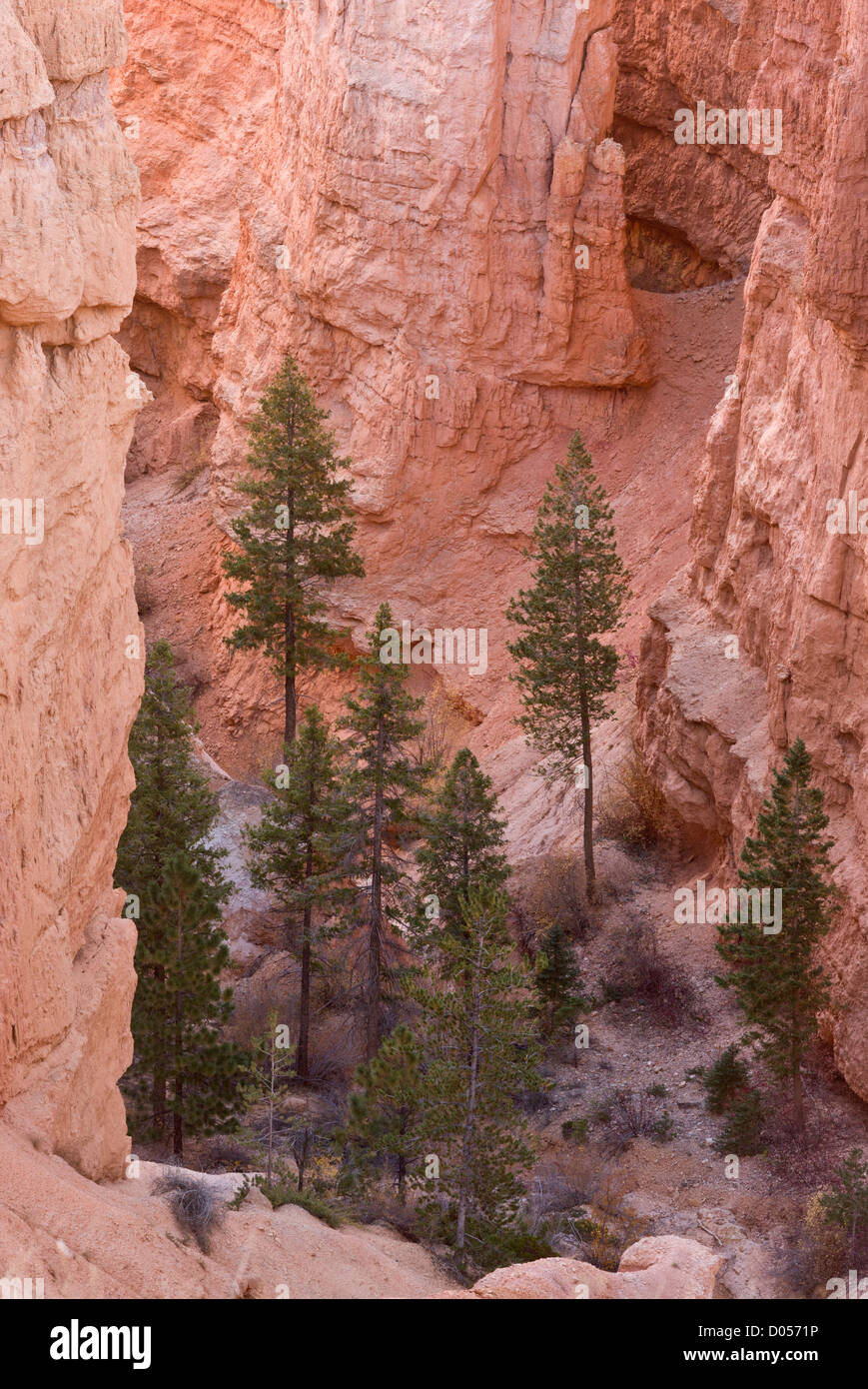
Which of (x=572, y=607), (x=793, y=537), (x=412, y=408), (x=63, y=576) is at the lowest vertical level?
(x=63, y=576)

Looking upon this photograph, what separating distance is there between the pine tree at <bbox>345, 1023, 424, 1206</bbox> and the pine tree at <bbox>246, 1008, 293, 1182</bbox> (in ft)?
3.13

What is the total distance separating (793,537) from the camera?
831 inches

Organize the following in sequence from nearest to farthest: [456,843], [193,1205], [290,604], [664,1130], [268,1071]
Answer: [193,1205] → [664,1130] → [268,1071] → [456,843] → [290,604]

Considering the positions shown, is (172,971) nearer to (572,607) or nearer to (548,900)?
(548,900)

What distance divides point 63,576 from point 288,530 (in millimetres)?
16450

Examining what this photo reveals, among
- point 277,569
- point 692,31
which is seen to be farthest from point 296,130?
point 277,569

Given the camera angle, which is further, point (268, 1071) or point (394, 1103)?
point (268, 1071)

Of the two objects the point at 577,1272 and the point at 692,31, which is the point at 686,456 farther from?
the point at 577,1272

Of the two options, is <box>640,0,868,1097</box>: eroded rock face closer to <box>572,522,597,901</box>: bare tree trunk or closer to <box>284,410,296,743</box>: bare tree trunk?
<box>572,522,597,901</box>: bare tree trunk

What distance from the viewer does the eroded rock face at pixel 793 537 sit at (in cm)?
1828

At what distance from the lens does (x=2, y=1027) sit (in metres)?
10.9

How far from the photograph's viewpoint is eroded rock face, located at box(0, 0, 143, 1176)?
10.8 metres

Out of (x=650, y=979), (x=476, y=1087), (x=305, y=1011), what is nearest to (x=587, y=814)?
(x=650, y=979)

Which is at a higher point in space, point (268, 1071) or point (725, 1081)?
point (725, 1081)
